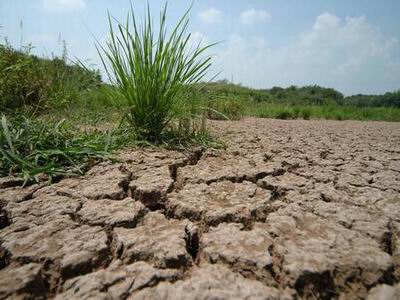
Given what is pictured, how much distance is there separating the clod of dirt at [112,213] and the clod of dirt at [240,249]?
0.81 feet

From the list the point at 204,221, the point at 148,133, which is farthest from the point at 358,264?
the point at 148,133

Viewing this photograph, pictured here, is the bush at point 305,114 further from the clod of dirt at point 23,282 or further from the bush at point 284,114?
the clod of dirt at point 23,282

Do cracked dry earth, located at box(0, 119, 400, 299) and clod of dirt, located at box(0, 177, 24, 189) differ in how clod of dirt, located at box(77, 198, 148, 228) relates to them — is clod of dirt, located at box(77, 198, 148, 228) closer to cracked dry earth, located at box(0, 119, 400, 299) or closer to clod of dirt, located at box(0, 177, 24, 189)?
cracked dry earth, located at box(0, 119, 400, 299)

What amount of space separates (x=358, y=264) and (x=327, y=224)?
0.20m

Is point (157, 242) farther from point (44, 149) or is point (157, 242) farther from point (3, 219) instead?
point (44, 149)

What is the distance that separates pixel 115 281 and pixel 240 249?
0.31 meters

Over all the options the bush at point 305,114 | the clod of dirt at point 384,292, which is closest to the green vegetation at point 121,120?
the clod of dirt at point 384,292

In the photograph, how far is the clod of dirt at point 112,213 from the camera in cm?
88

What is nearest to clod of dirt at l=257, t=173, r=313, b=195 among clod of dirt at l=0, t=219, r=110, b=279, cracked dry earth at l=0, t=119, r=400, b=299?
cracked dry earth at l=0, t=119, r=400, b=299

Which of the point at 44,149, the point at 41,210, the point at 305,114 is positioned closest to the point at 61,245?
the point at 41,210

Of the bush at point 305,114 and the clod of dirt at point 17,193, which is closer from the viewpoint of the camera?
the clod of dirt at point 17,193

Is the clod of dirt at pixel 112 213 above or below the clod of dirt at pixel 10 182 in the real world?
below

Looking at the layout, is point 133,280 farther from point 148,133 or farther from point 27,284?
point 148,133

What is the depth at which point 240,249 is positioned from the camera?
74cm
